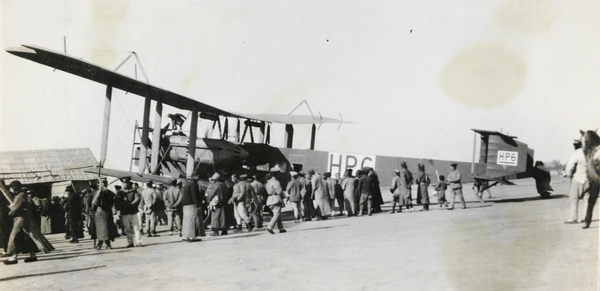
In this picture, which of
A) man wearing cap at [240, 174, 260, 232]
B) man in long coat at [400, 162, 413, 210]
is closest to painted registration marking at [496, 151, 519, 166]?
man in long coat at [400, 162, 413, 210]

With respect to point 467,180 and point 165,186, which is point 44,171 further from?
point 467,180

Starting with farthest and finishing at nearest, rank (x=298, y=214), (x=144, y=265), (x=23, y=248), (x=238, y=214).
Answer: (x=298, y=214)
(x=238, y=214)
(x=23, y=248)
(x=144, y=265)

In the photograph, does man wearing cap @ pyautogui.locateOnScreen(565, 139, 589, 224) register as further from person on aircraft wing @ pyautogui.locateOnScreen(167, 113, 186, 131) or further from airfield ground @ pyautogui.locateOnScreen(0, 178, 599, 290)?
person on aircraft wing @ pyautogui.locateOnScreen(167, 113, 186, 131)

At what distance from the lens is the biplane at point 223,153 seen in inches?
613

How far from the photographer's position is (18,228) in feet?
29.6

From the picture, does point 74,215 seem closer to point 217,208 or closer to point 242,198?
point 217,208

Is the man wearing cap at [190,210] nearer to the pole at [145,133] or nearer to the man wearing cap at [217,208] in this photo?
the man wearing cap at [217,208]

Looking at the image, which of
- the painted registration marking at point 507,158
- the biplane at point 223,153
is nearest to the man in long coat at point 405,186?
the biplane at point 223,153

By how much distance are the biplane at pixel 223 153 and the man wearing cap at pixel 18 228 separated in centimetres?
505

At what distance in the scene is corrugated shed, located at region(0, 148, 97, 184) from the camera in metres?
26.2

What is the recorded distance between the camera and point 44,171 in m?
26.5

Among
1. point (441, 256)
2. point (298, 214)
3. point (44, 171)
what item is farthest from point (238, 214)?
point (44, 171)

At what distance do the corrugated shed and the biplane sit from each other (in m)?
9.74

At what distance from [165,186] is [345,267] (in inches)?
338
